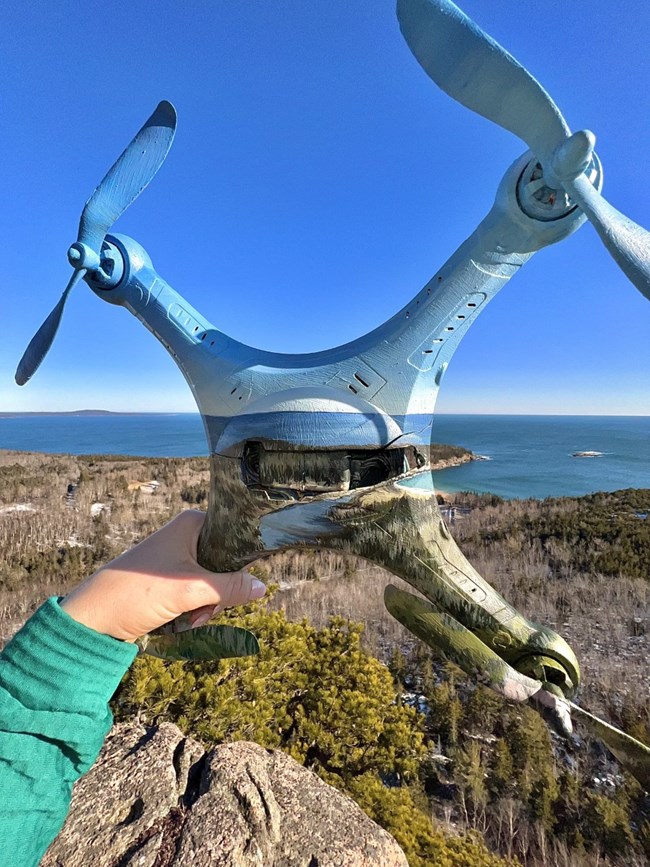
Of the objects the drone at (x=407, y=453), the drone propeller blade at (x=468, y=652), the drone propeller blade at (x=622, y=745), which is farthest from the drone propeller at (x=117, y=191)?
the drone propeller blade at (x=622, y=745)

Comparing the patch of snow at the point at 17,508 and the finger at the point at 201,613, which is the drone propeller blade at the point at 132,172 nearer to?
the finger at the point at 201,613

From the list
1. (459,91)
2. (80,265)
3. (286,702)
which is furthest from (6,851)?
(286,702)

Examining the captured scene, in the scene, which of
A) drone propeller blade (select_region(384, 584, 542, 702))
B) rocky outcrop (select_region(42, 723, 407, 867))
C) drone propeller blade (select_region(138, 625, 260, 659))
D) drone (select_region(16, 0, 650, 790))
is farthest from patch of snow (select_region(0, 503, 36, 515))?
drone propeller blade (select_region(384, 584, 542, 702))

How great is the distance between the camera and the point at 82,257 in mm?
1438

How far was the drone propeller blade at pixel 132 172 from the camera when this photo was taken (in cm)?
152

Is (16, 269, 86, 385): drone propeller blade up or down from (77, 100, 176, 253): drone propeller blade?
down

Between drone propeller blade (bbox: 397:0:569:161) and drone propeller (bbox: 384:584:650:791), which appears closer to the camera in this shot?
drone propeller blade (bbox: 397:0:569:161)

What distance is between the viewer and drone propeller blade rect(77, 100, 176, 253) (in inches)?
60.0

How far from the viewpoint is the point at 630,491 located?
14.3m

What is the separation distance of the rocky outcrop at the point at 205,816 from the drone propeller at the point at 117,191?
2116 mm

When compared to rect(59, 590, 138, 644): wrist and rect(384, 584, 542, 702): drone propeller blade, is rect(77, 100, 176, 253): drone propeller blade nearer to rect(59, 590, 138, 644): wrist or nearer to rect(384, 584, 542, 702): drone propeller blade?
rect(59, 590, 138, 644): wrist

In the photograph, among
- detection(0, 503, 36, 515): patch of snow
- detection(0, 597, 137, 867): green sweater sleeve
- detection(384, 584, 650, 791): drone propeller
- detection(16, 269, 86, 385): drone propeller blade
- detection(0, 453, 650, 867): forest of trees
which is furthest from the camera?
detection(0, 503, 36, 515): patch of snow

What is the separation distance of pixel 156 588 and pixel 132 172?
146cm

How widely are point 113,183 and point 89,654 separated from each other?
1.53m
